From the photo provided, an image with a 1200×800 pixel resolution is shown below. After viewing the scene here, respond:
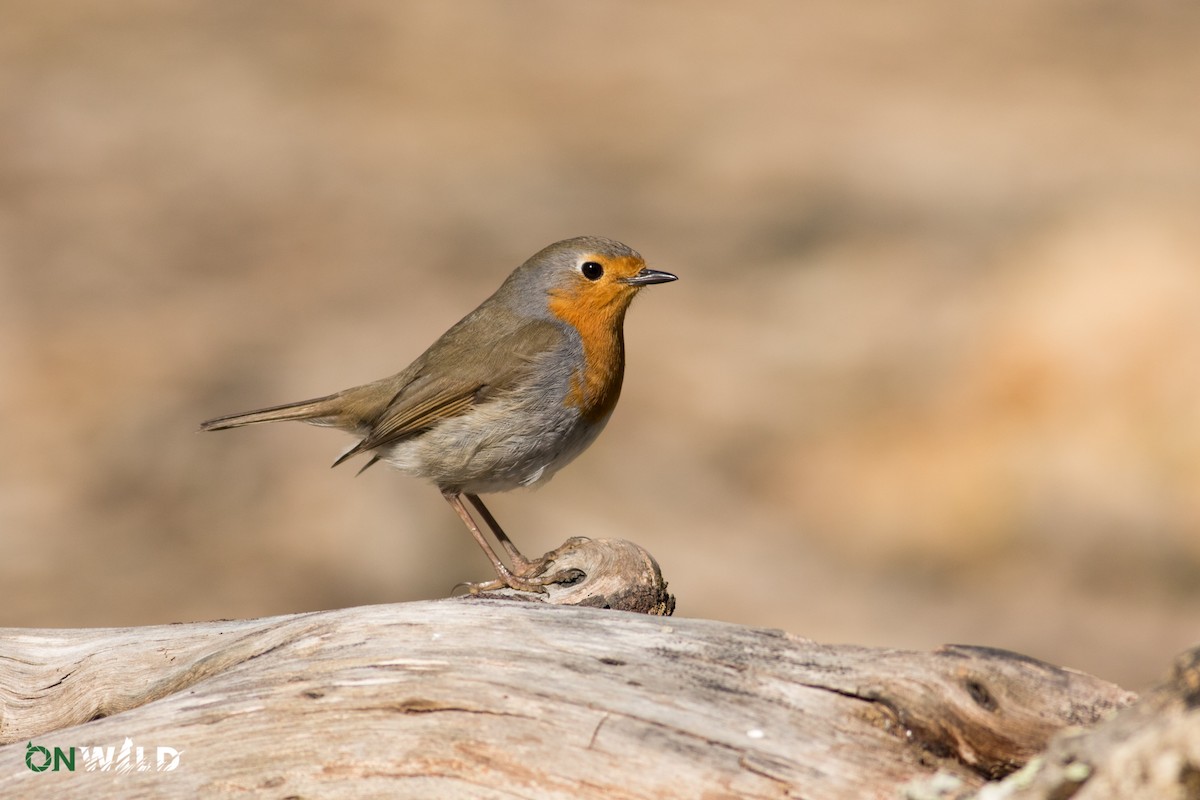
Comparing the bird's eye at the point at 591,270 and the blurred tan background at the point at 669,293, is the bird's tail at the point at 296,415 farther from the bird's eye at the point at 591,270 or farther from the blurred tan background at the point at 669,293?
the blurred tan background at the point at 669,293

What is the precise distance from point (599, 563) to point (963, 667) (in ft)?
6.19

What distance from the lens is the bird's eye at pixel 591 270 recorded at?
21.0ft

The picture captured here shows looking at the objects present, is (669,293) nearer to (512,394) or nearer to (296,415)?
(296,415)

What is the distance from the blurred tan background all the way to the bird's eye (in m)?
3.30

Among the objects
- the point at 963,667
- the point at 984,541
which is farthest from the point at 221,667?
the point at 984,541

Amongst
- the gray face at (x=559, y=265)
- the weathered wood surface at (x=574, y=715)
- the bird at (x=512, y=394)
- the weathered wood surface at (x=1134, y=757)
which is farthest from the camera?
the gray face at (x=559, y=265)

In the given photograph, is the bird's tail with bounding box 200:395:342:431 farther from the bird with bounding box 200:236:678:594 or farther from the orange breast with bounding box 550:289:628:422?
the orange breast with bounding box 550:289:628:422

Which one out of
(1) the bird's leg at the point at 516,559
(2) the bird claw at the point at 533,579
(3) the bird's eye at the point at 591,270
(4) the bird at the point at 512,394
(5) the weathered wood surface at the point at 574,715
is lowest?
(5) the weathered wood surface at the point at 574,715

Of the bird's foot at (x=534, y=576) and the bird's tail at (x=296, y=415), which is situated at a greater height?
the bird's tail at (x=296, y=415)

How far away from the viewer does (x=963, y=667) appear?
384 centimetres

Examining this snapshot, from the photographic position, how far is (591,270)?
6.40 m

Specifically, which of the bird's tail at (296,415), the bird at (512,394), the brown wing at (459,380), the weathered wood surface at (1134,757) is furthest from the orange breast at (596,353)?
the weathered wood surface at (1134,757)

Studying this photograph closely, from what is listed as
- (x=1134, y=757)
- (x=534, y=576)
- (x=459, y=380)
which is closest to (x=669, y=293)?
(x=459, y=380)

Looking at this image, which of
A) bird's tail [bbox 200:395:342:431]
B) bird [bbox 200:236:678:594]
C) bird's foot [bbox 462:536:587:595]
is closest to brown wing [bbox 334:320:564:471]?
bird [bbox 200:236:678:594]
